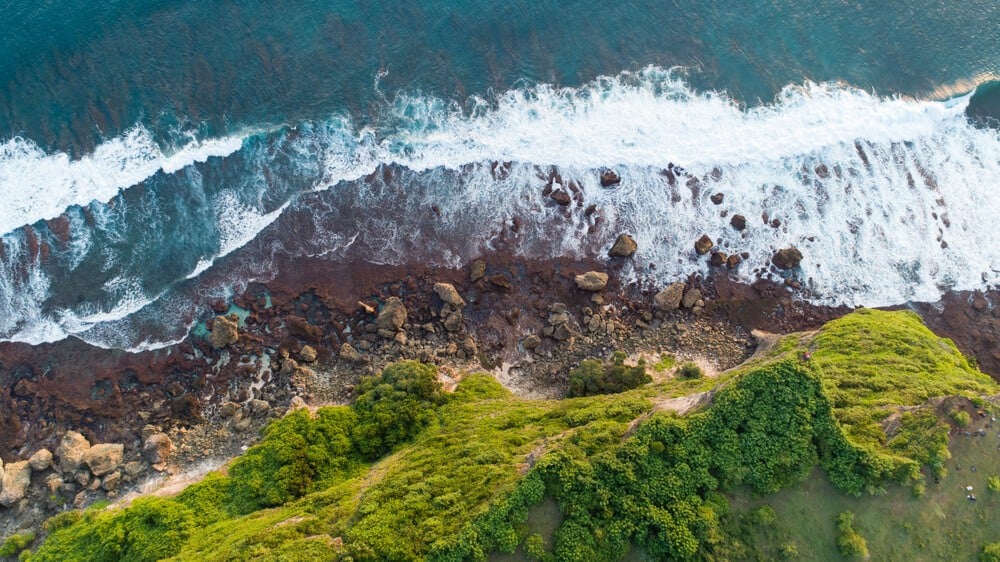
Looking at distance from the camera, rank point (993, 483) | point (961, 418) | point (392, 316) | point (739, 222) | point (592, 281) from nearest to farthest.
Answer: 1. point (993, 483)
2. point (961, 418)
3. point (392, 316)
4. point (592, 281)
5. point (739, 222)

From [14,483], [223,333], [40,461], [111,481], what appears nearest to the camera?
[14,483]

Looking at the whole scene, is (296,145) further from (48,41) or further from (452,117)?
(48,41)

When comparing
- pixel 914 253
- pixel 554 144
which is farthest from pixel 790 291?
pixel 554 144

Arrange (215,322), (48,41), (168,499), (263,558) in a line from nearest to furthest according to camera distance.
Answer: (263,558) → (168,499) → (215,322) → (48,41)

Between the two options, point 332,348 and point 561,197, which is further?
point 561,197

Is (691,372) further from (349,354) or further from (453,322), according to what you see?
(349,354)

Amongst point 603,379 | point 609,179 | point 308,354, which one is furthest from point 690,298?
point 308,354

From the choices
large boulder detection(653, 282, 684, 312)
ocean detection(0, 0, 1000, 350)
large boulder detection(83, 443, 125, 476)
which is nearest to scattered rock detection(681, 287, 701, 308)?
large boulder detection(653, 282, 684, 312)
